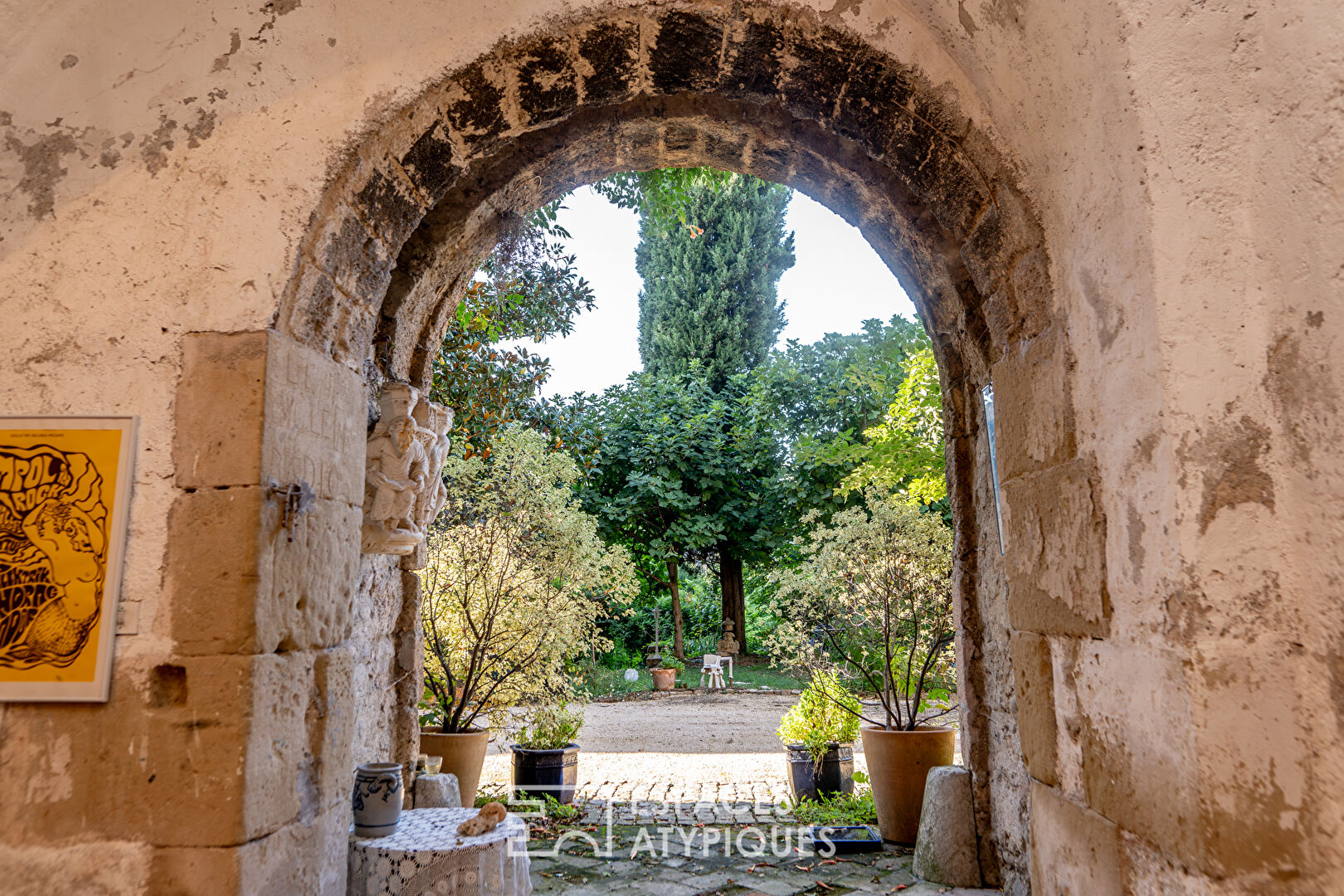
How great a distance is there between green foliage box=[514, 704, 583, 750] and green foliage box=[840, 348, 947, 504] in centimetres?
426

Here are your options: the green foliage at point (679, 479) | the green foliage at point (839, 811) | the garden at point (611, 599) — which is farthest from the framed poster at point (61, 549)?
the green foliage at point (679, 479)

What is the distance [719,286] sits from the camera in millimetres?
17172

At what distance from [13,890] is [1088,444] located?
116 inches

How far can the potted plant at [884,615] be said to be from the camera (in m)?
4.60

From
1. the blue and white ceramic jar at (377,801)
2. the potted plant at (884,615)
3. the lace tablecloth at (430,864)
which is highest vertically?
the potted plant at (884,615)

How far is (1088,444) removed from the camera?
6.82ft

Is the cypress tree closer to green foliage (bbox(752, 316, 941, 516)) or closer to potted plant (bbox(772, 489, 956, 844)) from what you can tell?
green foliage (bbox(752, 316, 941, 516))

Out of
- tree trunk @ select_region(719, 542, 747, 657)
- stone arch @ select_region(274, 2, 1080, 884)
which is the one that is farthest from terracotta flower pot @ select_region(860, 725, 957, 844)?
tree trunk @ select_region(719, 542, 747, 657)

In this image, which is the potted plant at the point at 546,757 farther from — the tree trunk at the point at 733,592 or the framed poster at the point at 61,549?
the tree trunk at the point at 733,592

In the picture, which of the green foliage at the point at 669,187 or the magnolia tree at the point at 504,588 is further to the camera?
the magnolia tree at the point at 504,588

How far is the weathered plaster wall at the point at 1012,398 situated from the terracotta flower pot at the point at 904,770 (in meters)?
1.93

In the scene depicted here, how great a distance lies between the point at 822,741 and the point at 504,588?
2.26 m

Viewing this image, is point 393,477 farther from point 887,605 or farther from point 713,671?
point 713,671

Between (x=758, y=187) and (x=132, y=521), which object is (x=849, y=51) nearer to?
(x=132, y=521)
